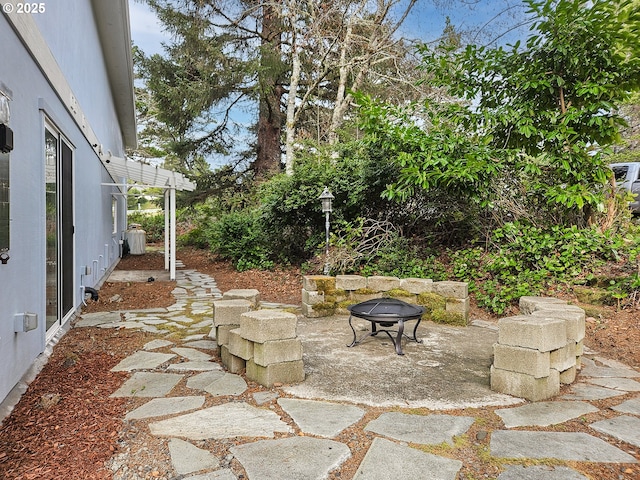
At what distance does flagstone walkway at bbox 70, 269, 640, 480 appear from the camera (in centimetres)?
198

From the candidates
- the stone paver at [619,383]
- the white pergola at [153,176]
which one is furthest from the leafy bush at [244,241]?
the stone paver at [619,383]

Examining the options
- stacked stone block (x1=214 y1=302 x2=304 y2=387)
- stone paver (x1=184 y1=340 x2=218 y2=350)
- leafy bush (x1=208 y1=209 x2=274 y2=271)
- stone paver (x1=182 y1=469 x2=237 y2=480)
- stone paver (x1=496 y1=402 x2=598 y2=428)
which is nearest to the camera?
stone paver (x1=182 y1=469 x2=237 y2=480)

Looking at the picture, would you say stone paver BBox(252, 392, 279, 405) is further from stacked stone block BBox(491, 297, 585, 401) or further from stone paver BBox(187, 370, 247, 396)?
stacked stone block BBox(491, 297, 585, 401)

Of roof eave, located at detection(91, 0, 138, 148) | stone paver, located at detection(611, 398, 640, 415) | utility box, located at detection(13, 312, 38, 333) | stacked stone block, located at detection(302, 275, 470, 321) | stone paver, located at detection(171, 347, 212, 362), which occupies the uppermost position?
roof eave, located at detection(91, 0, 138, 148)

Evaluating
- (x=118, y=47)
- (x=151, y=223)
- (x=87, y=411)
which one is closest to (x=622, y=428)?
(x=87, y=411)

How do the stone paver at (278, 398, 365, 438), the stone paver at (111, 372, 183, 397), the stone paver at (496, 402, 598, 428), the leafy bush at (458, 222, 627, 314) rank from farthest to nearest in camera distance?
the leafy bush at (458, 222, 627, 314) < the stone paver at (111, 372, 183, 397) < the stone paver at (496, 402, 598, 428) < the stone paver at (278, 398, 365, 438)

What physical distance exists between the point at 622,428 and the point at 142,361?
3608mm

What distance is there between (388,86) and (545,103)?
699 centimetres

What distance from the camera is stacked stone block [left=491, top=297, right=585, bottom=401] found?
9.45 ft

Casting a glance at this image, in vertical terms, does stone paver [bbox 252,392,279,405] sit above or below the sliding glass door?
below

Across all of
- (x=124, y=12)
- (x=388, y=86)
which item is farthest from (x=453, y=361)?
(x=388, y=86)

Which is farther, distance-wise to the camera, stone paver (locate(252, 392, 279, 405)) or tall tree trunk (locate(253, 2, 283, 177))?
tall tree trunk (locate(253, 2, 283, 177))

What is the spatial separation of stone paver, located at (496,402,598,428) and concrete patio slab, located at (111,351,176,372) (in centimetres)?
279

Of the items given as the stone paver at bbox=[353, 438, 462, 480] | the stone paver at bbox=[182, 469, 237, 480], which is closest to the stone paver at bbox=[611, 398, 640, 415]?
the stone paver at bbox=[353, 438, 462, 480]
